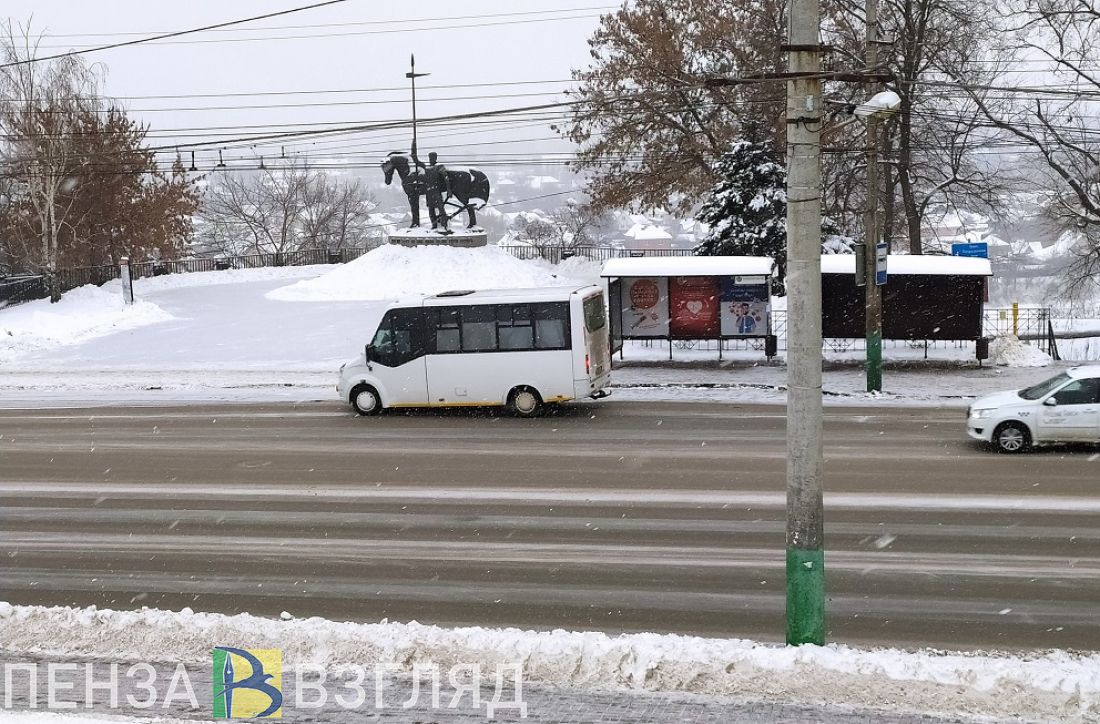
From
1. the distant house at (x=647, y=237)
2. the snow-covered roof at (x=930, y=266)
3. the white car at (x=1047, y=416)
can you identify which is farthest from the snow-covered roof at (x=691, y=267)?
the distant house at (x=647, y=237)

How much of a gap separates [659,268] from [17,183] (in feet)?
103

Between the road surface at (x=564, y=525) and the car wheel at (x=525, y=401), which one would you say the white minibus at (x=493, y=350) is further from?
the road surface at (x=564, y=525)

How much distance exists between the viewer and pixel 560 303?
66.4ft

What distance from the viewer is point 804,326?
8.12 metres

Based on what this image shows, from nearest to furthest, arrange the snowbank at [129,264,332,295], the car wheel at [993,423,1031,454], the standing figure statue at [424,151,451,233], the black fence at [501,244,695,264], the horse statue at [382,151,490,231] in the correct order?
the car wheel at [993,423,1031,454] → the standing figure statue at [424,151,451,233] → the horse statue at [382,151,490,231] → the snowbank at [129,264,332,295] → the black fence at [501,244,695,264]

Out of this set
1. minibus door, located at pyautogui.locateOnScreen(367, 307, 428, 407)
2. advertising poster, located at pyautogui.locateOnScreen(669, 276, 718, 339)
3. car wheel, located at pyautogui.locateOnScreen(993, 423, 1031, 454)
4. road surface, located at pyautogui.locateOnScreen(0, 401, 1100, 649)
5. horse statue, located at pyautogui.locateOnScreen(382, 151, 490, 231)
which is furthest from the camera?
horse statue, located at pyautogui.locateOnScreen(382, 151, 490, 231)

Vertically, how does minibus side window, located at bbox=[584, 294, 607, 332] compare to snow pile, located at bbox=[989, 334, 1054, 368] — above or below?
above

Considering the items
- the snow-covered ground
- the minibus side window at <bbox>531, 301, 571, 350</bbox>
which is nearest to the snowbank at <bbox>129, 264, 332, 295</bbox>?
the snow-covered ground

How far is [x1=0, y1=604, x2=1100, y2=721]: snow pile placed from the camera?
7.58m

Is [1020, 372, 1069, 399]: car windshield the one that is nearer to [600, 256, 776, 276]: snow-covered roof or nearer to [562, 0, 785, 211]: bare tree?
[600, 256, 776, 276]: snow-covered roof

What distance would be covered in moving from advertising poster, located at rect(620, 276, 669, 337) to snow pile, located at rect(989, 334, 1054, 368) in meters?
7.82

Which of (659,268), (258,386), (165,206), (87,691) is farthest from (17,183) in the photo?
(87,691)

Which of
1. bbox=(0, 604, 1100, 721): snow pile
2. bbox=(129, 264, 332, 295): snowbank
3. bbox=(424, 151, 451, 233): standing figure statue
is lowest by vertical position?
bbox=(0, 604, 1100, 721): snow pile

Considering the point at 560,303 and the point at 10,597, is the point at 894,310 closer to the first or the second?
the point at 560,303
